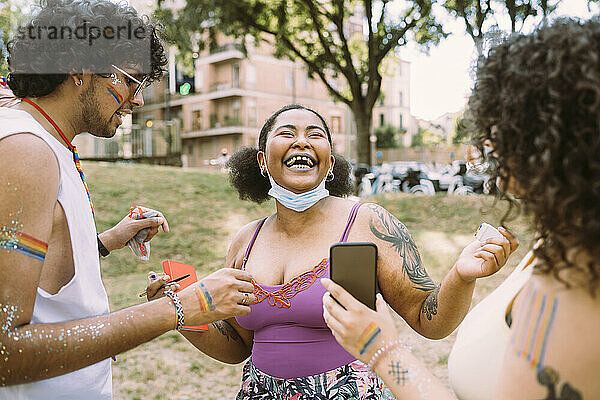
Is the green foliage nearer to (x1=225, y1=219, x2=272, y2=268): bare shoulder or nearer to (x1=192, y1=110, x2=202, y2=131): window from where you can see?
(x1=192, y1=110, x2=202, y2=131): window

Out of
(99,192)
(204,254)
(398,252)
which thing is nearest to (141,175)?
(99,192)

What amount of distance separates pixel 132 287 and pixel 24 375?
247 inches

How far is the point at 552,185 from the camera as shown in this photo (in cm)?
112

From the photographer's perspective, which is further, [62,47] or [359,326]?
[62,47]

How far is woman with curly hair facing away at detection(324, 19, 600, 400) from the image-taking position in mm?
1072

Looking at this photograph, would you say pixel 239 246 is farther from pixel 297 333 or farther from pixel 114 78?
pixel 114 78

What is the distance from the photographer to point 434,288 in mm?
2340

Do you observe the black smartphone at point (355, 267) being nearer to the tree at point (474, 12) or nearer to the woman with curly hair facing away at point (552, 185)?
the woman with curly hair facing away at point (552, 185)

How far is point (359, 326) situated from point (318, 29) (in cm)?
1240

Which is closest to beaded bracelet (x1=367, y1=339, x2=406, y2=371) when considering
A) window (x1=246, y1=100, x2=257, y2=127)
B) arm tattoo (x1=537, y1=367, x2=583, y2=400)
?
arm tattoo (x1=537, y1=367, x2=583, y2=400)

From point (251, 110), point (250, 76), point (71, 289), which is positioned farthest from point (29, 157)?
point (250, 76)

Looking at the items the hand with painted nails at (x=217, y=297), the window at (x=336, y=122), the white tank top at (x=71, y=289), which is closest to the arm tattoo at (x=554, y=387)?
the hand with painted nails at (x=217, y=297)

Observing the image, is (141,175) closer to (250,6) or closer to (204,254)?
(204,254)

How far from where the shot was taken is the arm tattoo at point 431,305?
7.30ft
